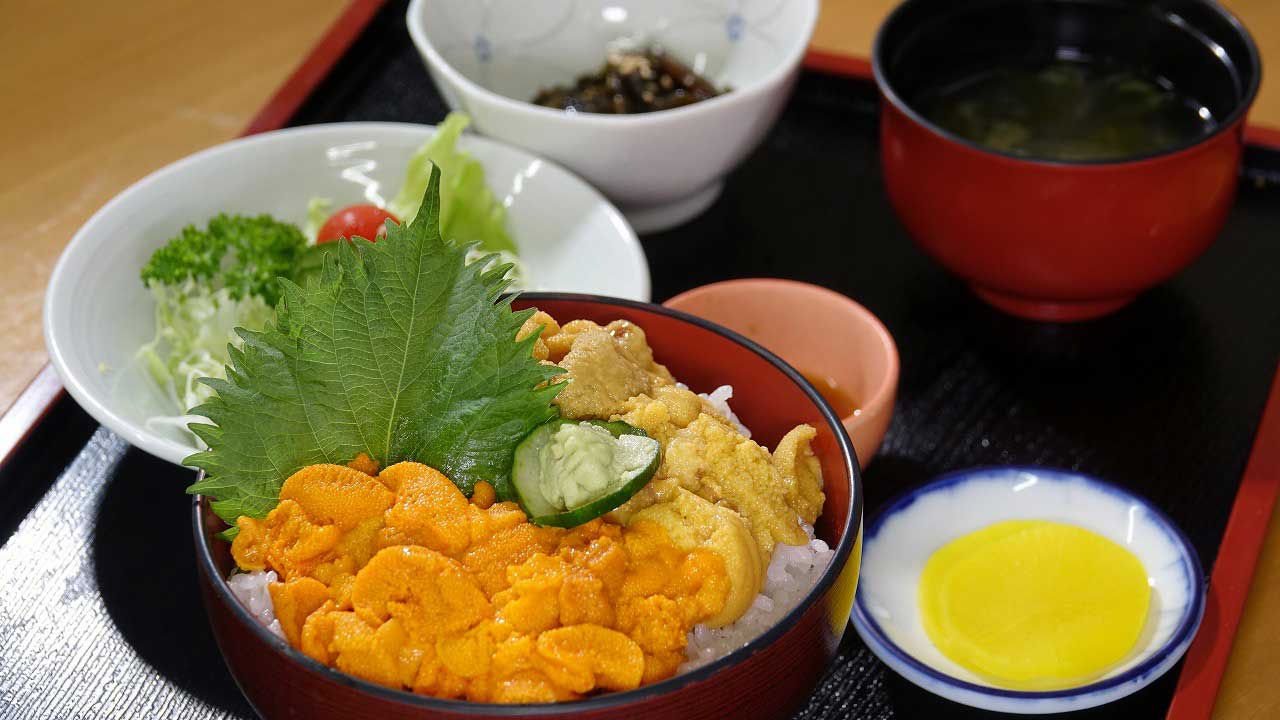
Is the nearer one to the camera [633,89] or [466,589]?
[466,589]

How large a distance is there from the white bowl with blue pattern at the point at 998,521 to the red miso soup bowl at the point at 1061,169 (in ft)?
1.32

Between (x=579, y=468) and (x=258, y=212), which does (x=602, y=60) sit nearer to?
(x=258, y=212)

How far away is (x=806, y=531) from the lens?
4.56 feet

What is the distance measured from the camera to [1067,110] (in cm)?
217

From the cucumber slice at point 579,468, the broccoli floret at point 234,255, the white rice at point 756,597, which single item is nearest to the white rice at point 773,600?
the white rice at point 756,597

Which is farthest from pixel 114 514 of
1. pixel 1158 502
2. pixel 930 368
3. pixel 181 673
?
pixel 1158 502

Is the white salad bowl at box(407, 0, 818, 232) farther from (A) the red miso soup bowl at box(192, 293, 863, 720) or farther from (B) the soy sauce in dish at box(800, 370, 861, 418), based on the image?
(A) the red miso soup bowl at box(192, 293, 863, 720)

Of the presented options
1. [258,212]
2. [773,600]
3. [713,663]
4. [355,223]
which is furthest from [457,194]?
[713,663]

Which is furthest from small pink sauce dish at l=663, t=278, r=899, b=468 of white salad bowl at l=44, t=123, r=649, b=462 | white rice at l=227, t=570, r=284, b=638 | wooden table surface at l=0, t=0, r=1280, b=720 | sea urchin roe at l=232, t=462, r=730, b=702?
wooden table surface at l=0, t=0, r=1280, b=720


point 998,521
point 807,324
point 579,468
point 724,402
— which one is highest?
point 579,468

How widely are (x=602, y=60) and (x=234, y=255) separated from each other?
0.87 m

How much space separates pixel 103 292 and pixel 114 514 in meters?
0.44

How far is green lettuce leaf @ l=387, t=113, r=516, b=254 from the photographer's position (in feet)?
7.42

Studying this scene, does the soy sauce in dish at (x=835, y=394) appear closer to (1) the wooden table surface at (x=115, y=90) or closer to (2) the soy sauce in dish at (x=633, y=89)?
(2) the soy sauce in dish at (x=633, y=89)
